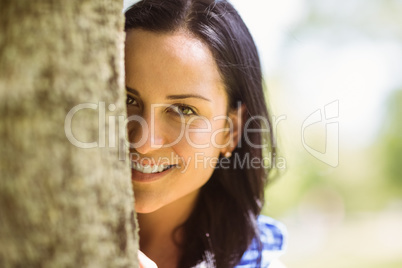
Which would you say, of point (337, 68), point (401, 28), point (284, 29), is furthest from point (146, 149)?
point (401, 28)

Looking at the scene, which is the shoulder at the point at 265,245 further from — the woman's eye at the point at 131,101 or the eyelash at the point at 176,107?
the woman's eye at the point at 131,101

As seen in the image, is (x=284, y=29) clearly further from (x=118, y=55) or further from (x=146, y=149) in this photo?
(x=118, y=55)

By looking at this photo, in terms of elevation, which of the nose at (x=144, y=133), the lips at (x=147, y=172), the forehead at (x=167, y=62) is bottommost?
the lips at (x=147, y=172)

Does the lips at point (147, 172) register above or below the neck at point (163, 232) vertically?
above

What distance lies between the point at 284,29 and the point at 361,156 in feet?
61.4

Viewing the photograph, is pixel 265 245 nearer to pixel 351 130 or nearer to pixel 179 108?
pixel 179 108

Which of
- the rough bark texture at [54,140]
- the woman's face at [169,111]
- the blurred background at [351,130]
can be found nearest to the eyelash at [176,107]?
the woman's face at [169,111]

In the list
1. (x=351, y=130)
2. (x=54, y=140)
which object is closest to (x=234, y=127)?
(x=54, y=140)

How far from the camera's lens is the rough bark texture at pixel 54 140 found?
107 centimetres

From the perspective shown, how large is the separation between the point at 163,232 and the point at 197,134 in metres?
0.70

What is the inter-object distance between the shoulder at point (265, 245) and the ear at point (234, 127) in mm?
527

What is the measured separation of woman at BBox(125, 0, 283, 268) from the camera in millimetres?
2020

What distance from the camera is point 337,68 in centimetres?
1873

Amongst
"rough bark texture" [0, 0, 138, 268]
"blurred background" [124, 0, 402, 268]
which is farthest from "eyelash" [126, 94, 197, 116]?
"blurred background" [124, 0, 402, 268]
